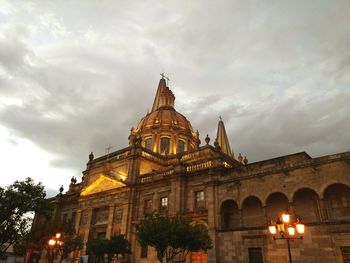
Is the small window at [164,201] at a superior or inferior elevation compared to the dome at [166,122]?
inferior

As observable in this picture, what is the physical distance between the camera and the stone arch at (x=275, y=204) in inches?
923

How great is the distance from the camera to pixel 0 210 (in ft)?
93.4

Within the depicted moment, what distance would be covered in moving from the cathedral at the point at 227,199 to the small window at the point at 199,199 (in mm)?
18

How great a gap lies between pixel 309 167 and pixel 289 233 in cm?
929

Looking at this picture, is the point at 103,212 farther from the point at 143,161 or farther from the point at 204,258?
the point at 204,258

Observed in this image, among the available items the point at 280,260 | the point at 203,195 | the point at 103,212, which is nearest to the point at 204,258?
Result: the point at 203,195

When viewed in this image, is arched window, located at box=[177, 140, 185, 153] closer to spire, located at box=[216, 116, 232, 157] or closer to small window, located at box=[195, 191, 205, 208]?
spire, located at box=[216, 116, 232, 157]

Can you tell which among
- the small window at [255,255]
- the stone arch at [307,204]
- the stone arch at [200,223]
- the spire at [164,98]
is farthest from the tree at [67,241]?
the spire at [164,98]

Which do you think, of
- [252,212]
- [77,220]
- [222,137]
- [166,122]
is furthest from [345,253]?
[166,122]

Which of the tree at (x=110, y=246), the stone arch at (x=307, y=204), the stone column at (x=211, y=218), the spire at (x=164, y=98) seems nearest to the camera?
the stone arch at (x=307, y=204)

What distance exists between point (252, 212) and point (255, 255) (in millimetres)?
3645

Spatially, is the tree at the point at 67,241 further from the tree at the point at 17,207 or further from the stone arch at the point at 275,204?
the stone arch at the point at 275,204

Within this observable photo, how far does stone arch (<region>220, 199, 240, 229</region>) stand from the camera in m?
25.5

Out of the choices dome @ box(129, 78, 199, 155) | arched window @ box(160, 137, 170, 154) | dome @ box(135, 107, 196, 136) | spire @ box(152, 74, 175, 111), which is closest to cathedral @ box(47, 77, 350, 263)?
arched window @ box(160, 137, 170, 154)
